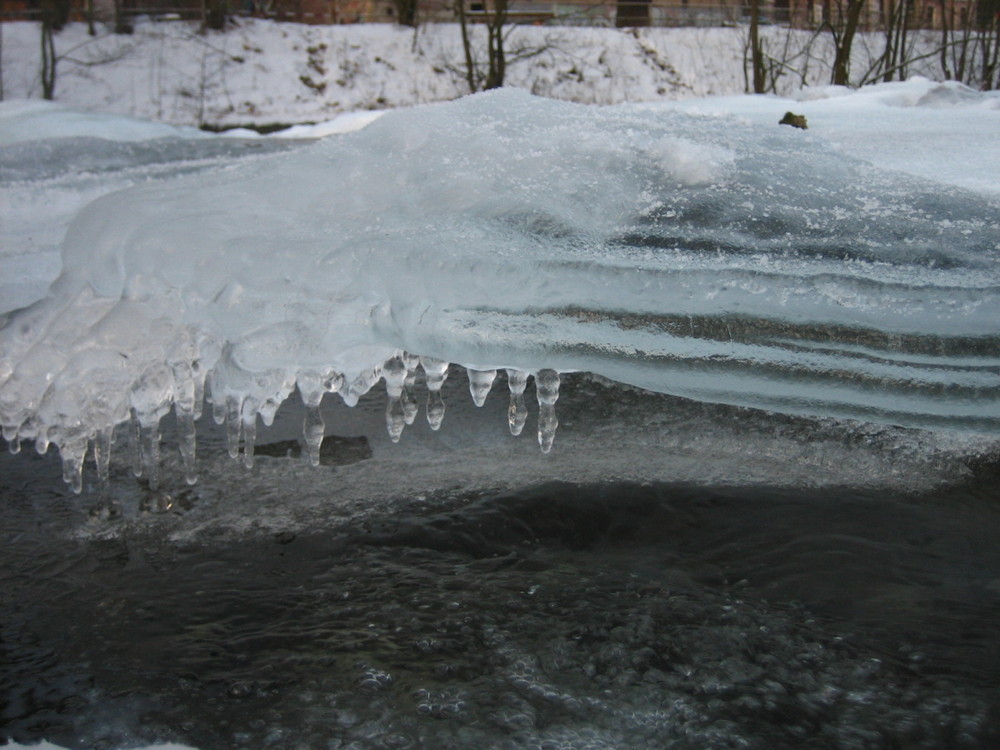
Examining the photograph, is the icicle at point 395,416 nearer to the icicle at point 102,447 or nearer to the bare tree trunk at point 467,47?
the icicle at point 102,447

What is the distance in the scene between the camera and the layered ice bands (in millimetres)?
1944

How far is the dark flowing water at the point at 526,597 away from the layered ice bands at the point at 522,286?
361mm

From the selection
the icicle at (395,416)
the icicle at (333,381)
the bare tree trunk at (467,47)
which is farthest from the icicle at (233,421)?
the bare tree trunk at (467,47)

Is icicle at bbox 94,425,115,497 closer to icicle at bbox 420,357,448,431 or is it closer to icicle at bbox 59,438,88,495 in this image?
icicle at bbox 59,438,88,495

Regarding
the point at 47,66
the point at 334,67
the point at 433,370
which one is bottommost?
the point at 433,370

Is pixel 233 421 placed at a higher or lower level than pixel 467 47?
lower

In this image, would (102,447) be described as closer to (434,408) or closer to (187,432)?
(187,432)

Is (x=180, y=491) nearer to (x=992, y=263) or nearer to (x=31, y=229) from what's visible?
(x=31, y=229)

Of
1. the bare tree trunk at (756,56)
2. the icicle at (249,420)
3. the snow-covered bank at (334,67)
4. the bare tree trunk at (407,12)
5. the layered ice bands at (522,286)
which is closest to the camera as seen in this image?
the layered ice bands at (522,286)

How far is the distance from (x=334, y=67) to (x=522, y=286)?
15.8 m

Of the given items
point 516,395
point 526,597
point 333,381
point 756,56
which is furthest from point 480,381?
point 756,56

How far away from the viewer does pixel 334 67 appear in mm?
16641

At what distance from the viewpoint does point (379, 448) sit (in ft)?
10.3

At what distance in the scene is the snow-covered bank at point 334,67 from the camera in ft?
49.2
